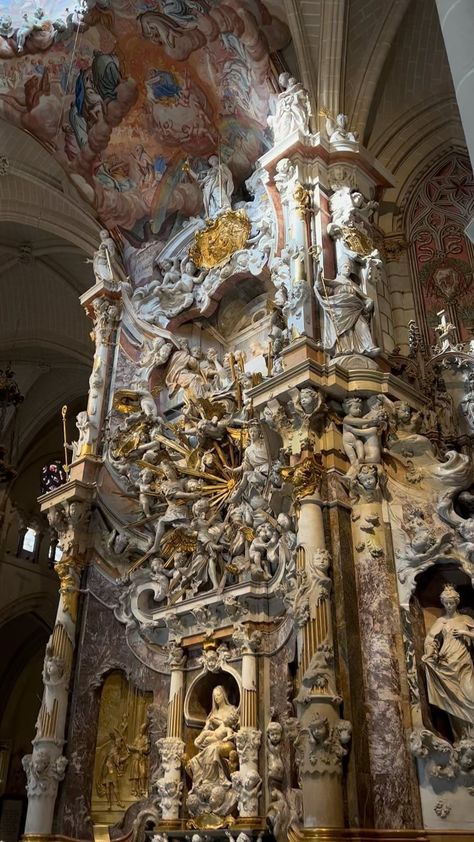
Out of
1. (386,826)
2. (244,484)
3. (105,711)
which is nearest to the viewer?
(386,826)

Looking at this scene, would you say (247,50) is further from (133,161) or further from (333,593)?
(333,593)

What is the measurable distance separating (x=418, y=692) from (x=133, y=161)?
34.1ft

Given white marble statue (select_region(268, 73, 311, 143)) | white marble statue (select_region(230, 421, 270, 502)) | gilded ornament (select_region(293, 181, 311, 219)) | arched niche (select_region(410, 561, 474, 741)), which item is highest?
white marble statue (select_region(268, 73, 311, 143))

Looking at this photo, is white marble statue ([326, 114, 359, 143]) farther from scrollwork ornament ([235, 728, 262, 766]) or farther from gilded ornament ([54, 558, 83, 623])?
scrollwork ornament ([235, 728, 262, 766])

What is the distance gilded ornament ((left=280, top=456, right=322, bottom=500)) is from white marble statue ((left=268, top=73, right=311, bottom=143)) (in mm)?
4846

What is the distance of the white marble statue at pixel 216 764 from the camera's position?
834 centimetres

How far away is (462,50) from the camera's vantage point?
4816 mm

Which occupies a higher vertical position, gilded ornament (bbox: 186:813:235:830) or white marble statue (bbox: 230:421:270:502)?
white marble statue (bbox: 230:421:270:502)

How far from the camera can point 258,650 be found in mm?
8758

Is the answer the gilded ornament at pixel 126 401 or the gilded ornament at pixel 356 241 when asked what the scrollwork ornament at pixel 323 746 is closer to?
the gilded ornament at pixel 356 241

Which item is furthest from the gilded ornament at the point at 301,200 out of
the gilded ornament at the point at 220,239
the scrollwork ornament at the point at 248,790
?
the scrollwork ornament at the point at 248,790

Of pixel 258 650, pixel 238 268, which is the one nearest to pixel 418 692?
pixel 258 650

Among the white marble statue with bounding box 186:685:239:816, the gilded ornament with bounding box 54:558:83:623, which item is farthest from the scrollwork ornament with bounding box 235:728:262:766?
the gilded ornament with bounding box 54:558:83:623

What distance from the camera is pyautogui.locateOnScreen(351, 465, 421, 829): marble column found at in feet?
21.9
